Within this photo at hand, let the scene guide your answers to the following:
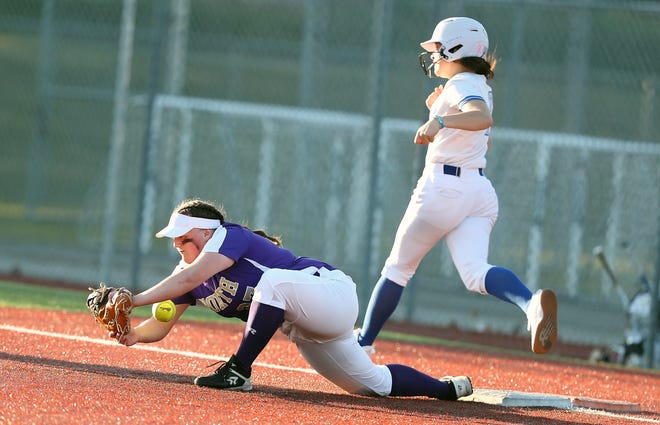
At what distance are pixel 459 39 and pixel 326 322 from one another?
1768 mm

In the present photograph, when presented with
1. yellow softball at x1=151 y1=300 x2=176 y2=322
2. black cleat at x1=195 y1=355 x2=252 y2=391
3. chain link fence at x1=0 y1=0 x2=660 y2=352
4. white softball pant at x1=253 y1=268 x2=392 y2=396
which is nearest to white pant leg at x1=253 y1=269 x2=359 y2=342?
white softball pant at x1=253 y1=268 x2=392 y2=396

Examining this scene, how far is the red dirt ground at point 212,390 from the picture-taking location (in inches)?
193

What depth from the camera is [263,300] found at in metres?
5.41

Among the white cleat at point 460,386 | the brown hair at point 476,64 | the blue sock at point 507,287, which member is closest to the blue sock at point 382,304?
the blue sock at point 507,287

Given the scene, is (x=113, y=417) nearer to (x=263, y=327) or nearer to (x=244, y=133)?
(x=263, y=327)

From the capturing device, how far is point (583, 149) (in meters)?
13.9

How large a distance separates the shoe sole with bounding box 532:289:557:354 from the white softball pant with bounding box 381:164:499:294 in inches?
20.2

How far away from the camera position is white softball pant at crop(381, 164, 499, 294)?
21.1 feet

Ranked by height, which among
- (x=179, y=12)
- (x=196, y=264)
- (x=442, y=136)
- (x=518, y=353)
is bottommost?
(x=518, y=353)

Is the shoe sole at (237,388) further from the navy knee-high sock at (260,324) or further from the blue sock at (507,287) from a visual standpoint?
the blue sock at (507,287)

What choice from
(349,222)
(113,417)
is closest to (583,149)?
(349,222)

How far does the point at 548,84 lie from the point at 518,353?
13571mm

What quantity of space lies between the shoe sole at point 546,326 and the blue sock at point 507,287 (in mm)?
173

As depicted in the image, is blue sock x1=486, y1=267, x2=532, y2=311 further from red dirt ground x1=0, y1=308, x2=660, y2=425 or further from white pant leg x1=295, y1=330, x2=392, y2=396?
white pant leg x1=295, y1=330, x2=392, y2=396
